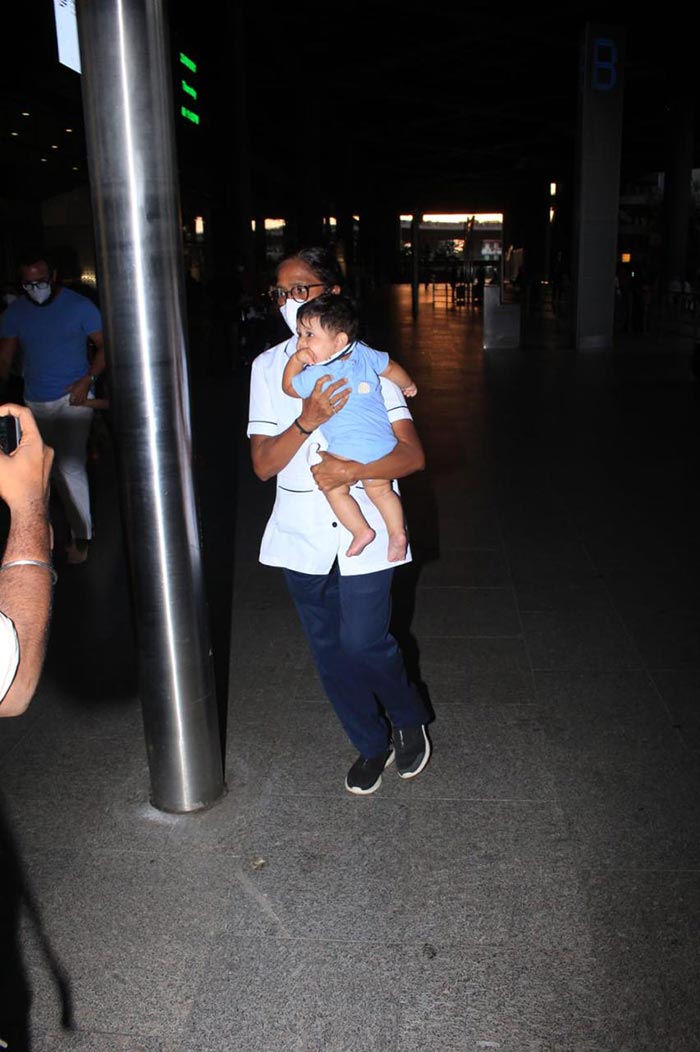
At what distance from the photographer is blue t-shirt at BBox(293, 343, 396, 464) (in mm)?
3295

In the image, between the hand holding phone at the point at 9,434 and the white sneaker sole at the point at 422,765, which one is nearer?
the hand holding phone at the point at 9,434

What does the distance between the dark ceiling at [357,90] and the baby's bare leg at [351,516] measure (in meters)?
12.0

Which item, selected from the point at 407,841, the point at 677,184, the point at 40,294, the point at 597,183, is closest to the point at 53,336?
the point at 40,294

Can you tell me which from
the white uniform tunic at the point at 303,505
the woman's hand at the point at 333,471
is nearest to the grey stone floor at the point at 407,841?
the white uniform tunic at the point at 303,505

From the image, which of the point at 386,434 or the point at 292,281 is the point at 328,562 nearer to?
the point at 386,434

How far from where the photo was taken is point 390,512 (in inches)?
139

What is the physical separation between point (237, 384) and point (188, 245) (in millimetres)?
15196

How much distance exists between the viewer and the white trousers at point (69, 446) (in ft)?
22.5

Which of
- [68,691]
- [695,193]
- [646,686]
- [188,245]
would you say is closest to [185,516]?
[68,691]

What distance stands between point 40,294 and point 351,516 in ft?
13.7

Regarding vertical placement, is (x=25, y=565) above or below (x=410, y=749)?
above

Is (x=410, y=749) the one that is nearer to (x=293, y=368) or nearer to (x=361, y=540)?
(x=361, y=540)

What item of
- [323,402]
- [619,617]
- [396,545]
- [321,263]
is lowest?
[619,617]

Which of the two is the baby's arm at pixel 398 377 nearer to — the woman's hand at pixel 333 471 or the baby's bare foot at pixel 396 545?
the woman's hand at pixel 333 471
